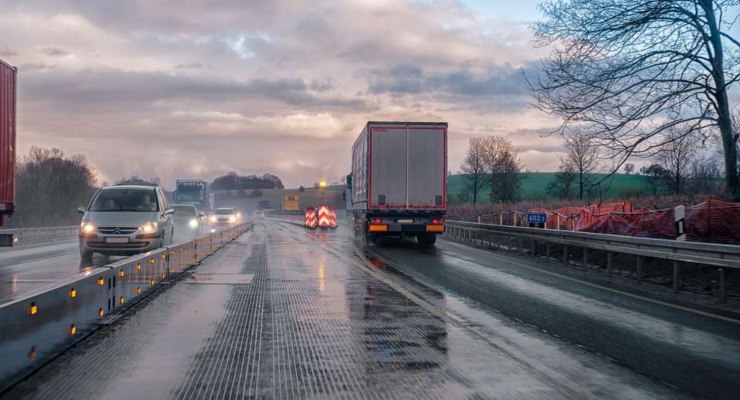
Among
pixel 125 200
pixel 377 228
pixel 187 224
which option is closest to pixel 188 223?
pixel 187 224

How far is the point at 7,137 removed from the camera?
1389cm

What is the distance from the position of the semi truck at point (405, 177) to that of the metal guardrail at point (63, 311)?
504 inches

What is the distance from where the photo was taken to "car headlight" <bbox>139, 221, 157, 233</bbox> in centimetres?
1652

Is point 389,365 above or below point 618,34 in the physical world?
below

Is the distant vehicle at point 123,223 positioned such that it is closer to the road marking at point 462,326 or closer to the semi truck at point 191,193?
the road marking at point 462,326

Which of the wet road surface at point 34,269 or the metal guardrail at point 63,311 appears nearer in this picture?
the metal guardrail at point 63,311

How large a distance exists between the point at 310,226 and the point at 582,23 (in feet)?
113

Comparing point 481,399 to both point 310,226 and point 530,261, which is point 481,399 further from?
point 310,226

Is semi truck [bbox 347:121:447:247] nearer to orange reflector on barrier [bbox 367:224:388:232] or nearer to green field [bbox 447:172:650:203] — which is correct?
orange reflector on barrier [bbox 367:224:388:232]

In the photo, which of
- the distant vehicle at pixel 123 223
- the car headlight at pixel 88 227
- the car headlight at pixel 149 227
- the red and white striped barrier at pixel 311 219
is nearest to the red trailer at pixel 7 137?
the car headlight at pixel 88 227

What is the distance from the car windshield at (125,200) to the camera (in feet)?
56.7

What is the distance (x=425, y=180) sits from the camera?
23.7 metres

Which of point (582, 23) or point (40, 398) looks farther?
point (582, 23)

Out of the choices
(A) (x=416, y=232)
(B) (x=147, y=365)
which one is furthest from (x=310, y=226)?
(B) (x=147, y=365)
